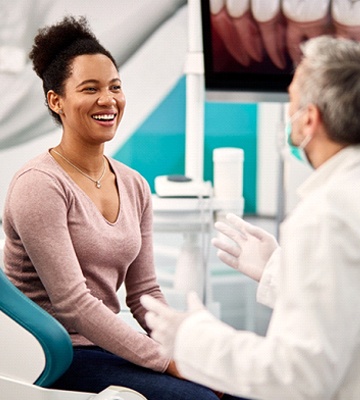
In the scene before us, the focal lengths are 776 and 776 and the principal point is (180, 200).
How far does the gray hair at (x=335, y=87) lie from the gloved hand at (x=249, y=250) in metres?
0.48

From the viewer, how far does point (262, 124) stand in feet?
13.6

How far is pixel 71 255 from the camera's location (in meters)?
1.65

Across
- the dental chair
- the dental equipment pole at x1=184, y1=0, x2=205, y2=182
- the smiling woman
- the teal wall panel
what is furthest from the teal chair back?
the teal wall panel

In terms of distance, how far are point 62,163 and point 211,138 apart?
2326 millimetres

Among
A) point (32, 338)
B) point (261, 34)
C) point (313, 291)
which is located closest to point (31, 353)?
point (32, 338)

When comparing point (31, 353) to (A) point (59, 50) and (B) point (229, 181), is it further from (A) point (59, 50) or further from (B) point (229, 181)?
(B) point (229, 181)

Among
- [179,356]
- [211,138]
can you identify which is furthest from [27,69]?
[179,356]

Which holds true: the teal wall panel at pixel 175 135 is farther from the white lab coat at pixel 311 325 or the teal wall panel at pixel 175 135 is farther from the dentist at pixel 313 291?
the white lab coat at pixel 311 325

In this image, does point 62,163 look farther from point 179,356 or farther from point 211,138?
point 211,138

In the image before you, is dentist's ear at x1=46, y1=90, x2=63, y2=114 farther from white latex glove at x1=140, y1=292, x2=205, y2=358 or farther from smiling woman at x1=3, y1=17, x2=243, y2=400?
white latex glove at x1=140, y1=292, x2=205, y2=358

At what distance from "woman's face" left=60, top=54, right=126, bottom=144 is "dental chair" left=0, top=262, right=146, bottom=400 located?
0.47 m

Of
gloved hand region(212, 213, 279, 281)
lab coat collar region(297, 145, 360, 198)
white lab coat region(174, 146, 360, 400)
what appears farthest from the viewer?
gloved hand region(212, 213, 279, 281)

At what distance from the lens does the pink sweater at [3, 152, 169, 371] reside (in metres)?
1.64

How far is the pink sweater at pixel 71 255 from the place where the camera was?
5.37 feet
